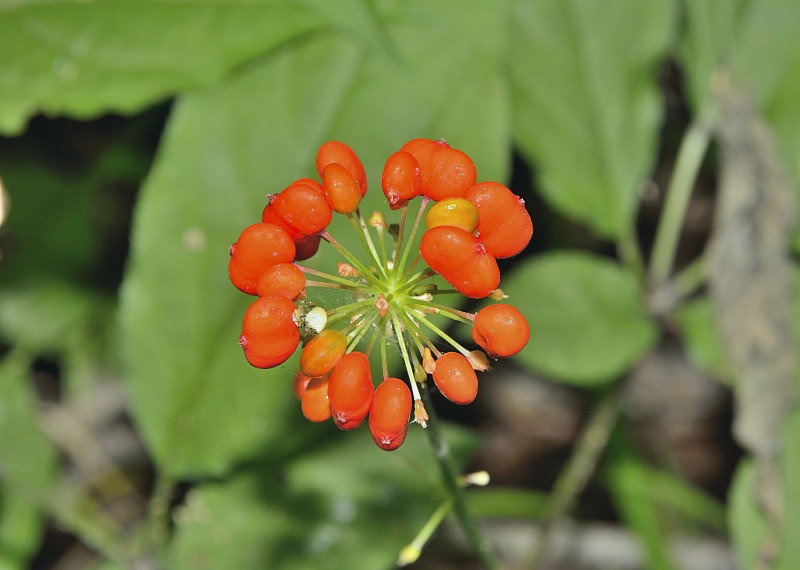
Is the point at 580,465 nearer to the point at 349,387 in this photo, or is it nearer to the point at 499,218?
the point at 499,218

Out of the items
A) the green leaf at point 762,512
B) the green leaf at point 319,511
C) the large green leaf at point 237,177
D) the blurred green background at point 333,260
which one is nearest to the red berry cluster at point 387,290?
the blurred green background at point 333,260

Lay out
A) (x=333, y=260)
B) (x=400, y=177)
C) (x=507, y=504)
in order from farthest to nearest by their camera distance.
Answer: (x=507, y=504) < (x=333, y=260) < (x=400, y=177)

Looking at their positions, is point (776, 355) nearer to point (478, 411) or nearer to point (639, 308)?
point (639, 308)

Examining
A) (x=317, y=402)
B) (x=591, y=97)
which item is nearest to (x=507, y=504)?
(x=591, y=97)

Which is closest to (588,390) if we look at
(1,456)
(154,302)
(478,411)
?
(478,411)

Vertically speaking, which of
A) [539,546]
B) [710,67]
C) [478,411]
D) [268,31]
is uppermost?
[710,67]

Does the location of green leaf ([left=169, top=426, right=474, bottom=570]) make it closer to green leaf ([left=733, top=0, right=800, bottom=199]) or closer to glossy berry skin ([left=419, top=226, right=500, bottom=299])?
glossy berry skin ([left=419, top=226, right=500, bottom=299])
